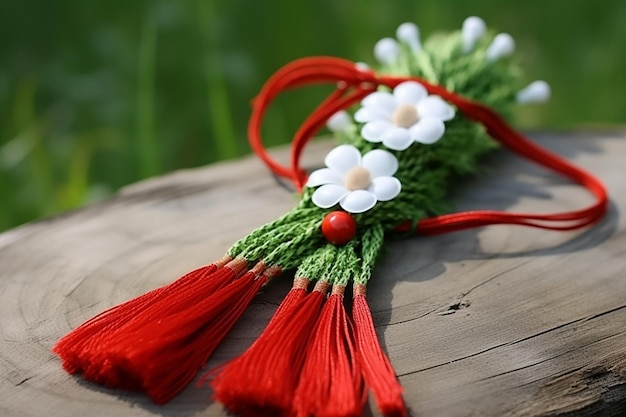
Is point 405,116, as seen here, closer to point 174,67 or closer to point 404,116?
point 404,116

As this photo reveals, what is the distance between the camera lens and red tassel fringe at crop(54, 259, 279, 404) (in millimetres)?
719

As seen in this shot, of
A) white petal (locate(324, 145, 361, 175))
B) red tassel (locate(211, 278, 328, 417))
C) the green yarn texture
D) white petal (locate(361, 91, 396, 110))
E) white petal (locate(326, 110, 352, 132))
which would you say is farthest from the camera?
white petal (locate(326, 110, 352, 132))

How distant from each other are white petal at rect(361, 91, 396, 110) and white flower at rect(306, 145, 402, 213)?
99mm

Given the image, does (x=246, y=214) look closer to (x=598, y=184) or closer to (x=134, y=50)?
(x=598, y=184)

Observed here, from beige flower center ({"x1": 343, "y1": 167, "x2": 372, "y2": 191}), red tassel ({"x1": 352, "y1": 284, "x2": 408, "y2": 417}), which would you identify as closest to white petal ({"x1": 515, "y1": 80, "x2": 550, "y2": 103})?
beige flower center ({"x1": 343, "y1": 167, "x2": 372, "y2": 191})

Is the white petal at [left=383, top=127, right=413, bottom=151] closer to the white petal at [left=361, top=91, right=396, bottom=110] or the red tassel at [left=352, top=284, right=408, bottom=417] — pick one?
the white petal at [left=361, top=91, right=396, bottom=110]

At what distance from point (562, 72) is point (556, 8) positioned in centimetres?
20

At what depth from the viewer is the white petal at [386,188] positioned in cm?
97

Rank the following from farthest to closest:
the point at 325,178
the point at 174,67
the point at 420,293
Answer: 1. the point at 174,67
2. the point at 325,178
3. the point at 420,293

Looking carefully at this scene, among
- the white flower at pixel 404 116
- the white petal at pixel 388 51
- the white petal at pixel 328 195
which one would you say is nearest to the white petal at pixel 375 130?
the white flower at pixel 404 116

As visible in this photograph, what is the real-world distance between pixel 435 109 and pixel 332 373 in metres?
0.50

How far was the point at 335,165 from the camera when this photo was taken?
1.01m

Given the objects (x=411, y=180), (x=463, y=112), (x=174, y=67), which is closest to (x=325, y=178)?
(x=411, y=180)

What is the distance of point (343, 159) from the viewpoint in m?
1.02
